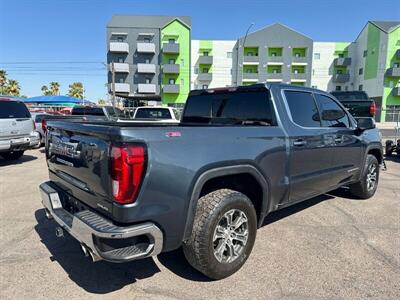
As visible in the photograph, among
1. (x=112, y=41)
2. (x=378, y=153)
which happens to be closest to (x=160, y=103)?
(x=112, y=41)

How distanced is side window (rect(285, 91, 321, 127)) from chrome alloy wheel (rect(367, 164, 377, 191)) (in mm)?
2282

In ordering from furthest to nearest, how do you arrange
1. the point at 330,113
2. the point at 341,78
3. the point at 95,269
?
1. the point at 341,78
2. the point at 330,113
3. the point at 95,269

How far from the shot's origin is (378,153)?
5754 millimetres

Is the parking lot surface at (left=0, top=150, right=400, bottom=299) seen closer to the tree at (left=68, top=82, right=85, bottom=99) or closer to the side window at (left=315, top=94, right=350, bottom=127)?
the side window at (left=315, top=94, right=350, bottom=127)

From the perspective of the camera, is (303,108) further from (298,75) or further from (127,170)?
(298,75)

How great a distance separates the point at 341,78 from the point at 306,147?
161ft

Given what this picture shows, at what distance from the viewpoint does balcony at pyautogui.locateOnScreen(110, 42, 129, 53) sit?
4062 cm

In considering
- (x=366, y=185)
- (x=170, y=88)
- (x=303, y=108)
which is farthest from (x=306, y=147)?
(x=170, y=88)

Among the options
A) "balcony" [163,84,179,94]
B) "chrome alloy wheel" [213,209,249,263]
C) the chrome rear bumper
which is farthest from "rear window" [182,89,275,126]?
"balcony" [163,84,179,94]

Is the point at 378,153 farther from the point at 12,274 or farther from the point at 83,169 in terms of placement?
the point at 12,274

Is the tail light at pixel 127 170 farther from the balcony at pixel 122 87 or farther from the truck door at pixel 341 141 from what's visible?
the balcony at pixel 122 87

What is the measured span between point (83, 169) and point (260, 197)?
6.27 ft

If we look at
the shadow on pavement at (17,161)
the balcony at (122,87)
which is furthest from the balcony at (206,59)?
the shadow on pavement at (17,161)

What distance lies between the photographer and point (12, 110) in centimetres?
823
